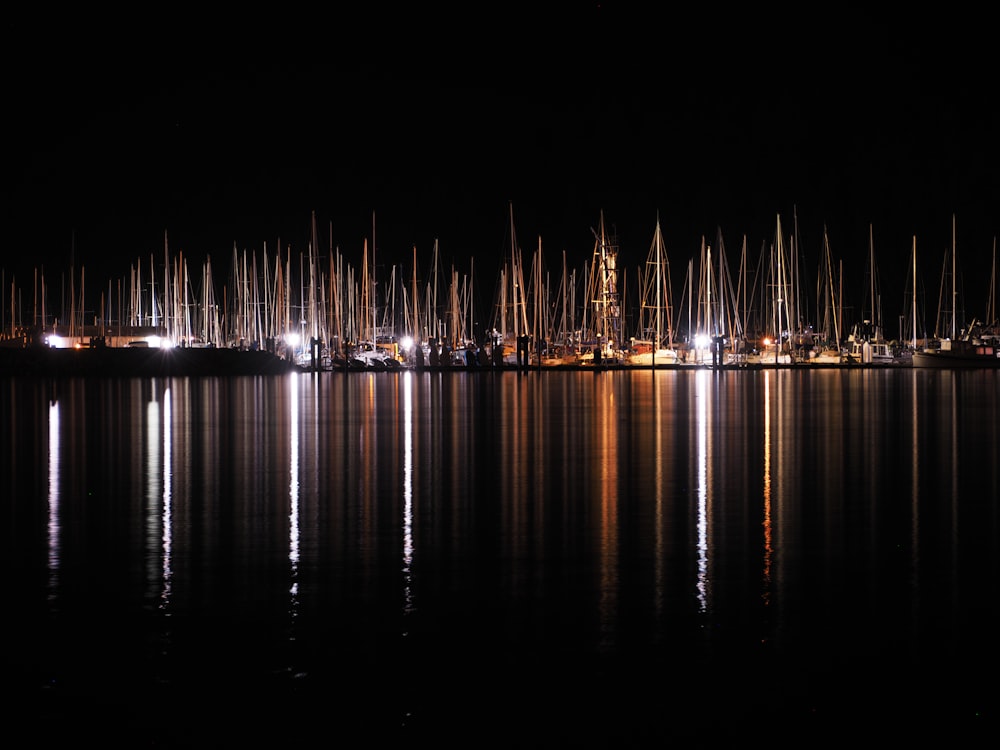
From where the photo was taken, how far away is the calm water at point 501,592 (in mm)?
8617

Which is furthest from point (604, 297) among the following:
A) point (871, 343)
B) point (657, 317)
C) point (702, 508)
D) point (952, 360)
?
point (702, 508)

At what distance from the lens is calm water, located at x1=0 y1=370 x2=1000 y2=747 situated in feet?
28.3

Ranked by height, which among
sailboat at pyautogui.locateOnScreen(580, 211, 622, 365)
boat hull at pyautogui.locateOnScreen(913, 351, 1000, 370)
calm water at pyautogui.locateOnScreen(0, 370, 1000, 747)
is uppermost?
sailboat at pyautogui.locateOnScreen(580, 211, 622, 365)

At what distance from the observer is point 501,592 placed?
12.1 meters

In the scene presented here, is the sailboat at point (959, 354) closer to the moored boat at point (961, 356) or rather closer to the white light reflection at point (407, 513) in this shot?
the moored boat at point (961, 356)

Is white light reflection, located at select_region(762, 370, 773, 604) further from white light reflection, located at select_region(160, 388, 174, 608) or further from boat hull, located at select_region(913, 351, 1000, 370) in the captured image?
boat hull, located at select_region(913, 351, 1000, 370)

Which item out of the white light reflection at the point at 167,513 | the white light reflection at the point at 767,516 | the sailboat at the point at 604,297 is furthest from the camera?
the sailboat at the point at 604,297

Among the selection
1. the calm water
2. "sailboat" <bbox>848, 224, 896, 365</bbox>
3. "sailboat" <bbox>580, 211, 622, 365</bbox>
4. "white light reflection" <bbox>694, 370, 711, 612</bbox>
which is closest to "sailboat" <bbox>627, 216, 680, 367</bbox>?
"sailboat" <bbox>580, 211, 622, 365</bbox>

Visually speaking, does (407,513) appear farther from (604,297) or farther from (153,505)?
(604,297)

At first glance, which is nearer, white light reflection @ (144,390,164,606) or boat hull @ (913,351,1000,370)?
white light reflection @ (144,390,164,606)

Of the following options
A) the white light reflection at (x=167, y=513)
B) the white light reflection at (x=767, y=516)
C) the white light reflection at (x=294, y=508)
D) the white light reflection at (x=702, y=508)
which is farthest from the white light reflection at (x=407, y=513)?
the white light reflection at (x=767, y=516)

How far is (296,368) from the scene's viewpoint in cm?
9219

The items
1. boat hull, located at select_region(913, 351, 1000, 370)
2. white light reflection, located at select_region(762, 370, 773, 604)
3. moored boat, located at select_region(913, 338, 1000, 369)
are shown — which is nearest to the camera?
white light reflection, located at select_region(762, 370, 773, 604)

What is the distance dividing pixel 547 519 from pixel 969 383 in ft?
179
